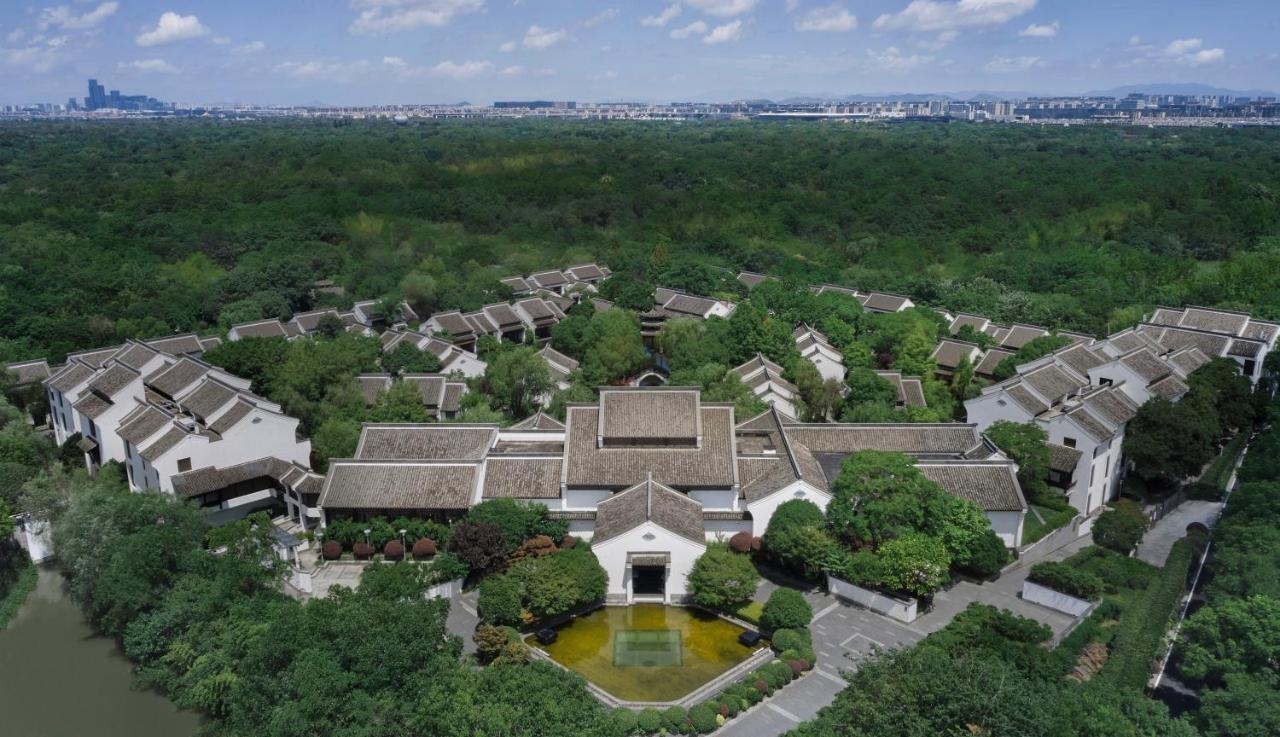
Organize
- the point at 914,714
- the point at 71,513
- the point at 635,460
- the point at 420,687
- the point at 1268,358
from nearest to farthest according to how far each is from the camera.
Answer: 1. the point at 914,714
2. the point at 420,687
3. the point at 71,513
4. the point at 635,460
5. the point at 1268,358

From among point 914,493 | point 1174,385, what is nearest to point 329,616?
point 914,493

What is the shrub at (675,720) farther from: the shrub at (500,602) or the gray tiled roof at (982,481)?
the gray tiled roof at (982,481)

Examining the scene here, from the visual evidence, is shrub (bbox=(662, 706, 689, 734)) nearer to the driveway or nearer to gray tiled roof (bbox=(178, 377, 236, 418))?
the driveway

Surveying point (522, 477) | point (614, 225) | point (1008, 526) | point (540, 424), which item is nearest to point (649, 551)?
point (522, 477)

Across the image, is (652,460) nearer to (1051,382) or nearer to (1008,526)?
(1008,526)

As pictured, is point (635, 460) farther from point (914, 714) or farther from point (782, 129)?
point (782, 129)

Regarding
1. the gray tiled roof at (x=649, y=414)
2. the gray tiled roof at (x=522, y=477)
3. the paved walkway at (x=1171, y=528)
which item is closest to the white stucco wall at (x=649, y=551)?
the gray tiled roof at (x=522, y=477)
